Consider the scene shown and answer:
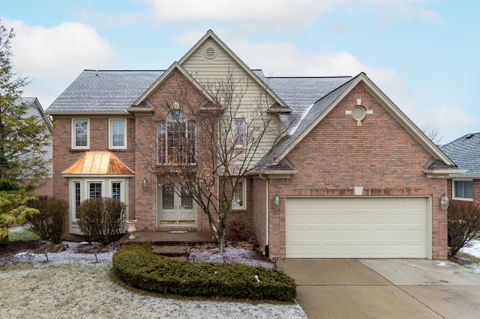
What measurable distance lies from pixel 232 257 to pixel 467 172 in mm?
14190

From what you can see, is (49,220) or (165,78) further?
(165,78)

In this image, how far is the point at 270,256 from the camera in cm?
1228

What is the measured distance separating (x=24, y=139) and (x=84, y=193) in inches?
140

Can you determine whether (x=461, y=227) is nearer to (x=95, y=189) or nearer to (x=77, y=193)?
(x=95, y=189)

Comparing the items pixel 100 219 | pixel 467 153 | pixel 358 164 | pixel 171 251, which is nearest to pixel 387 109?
pixel 358 164

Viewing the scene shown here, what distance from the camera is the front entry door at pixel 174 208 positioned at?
16.5 m

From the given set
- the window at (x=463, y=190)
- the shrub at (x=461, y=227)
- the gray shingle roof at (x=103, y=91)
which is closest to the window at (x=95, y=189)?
the gray shingle roof at (x=103, y=91)

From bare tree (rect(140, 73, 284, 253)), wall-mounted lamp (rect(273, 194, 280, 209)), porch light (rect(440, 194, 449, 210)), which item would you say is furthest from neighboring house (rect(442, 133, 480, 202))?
wall-mounted lamp (rect(273, 194, 280, 209))

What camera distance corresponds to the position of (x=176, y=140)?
48.2 feet

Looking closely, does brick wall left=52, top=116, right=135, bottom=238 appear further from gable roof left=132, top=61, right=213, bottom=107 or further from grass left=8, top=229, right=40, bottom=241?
grass left=8, top=229, right=40, bottom=241

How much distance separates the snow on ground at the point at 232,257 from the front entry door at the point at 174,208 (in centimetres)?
378

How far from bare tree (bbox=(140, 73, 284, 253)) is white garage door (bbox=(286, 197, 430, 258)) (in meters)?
2.56

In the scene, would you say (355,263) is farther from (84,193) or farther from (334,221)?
(84,193)

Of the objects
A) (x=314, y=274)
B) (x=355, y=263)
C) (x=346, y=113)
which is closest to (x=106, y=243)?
(x=314, y=274)
